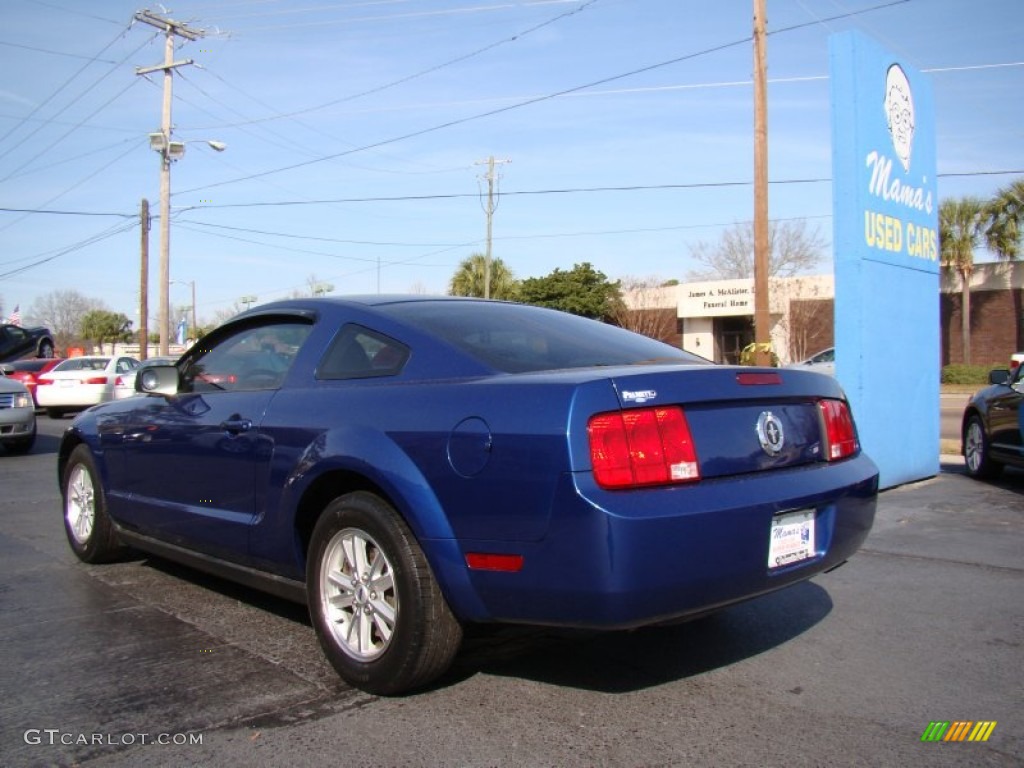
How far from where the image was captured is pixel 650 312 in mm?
43938

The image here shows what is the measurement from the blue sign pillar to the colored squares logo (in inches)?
206

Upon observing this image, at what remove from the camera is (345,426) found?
3.66 metres

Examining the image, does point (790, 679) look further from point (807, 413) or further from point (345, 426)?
point (345, 426)

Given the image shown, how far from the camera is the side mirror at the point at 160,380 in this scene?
191 inches

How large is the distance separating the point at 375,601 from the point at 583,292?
42.4 meters

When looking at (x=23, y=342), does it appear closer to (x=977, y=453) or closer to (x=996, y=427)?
(x=977, y=453)

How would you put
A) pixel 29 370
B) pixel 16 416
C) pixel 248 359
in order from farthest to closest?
pixel 29 370 < pixel 16 416 < pixel 248 359

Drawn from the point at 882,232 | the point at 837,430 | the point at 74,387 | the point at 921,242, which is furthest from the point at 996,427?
the point at 74,387

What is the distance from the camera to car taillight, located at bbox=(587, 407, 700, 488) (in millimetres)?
2967

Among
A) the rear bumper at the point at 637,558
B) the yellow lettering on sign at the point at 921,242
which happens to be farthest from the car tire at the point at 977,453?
the rear bumper at the point at 637,558

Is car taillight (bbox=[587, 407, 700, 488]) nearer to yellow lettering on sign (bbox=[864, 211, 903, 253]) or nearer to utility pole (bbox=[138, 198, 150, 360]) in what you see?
yellow lettering on sign (bbox=[864, 211, 903, 253])

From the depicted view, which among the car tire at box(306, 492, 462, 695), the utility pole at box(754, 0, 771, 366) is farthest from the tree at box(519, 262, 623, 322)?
the car tire at box(306, 492, 462, 695)

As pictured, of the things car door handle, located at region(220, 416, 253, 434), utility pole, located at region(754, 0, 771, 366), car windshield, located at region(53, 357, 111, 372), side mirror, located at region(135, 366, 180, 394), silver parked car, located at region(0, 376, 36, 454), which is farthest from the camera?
car windshield, located at region(53, 357, 111, 372)

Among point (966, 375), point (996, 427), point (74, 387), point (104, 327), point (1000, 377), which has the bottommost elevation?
point (996, 427)
